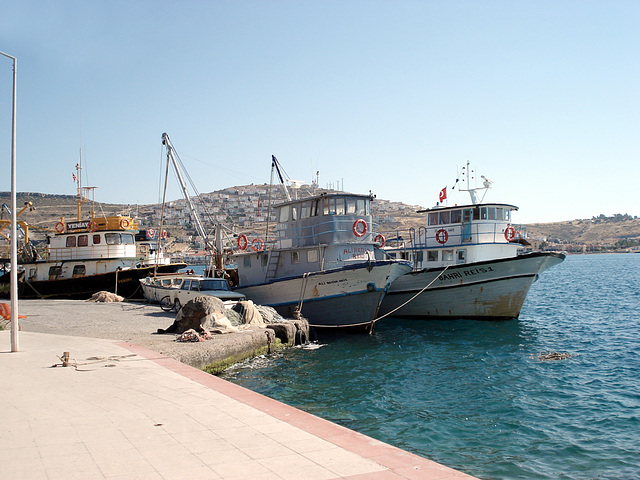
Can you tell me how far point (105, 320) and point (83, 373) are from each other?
973cm

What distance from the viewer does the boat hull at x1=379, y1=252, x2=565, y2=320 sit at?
76.1 ft

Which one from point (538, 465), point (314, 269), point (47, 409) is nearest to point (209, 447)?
point (47, 409)

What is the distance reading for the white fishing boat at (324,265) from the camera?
20.5 m

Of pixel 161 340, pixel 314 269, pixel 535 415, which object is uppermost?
pixel 314 269

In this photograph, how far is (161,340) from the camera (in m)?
14.0

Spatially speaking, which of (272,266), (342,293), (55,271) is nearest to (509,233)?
(342,293)

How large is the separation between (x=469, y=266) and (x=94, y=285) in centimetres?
2075

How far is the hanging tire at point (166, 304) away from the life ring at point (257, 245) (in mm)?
4246

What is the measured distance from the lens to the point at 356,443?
21.3ft

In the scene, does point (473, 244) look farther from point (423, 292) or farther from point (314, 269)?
point (314, 269)

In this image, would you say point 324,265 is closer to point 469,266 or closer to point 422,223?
point 469,266

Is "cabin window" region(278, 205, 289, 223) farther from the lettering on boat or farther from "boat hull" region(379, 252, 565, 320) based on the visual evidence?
the lettering on boat

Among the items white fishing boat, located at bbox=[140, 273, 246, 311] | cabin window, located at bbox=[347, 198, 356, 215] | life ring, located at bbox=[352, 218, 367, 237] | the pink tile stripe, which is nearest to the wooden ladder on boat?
white fishing boat, located at bbox=[140, 273, 246, 311]

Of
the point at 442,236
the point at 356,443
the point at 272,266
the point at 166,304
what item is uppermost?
the point at 442,236
